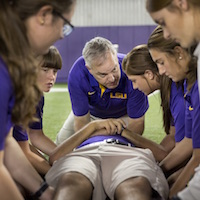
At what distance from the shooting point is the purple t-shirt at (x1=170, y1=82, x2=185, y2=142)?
8.45 ft

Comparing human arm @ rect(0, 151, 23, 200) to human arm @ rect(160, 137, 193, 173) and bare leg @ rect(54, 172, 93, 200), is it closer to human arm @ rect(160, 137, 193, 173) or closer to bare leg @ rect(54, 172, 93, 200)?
bare leg @ rect(54, 172, 93, 200)

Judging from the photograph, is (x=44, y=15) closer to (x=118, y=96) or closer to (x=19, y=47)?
(x=19, y=47)

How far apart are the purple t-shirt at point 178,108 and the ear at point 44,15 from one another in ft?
Result: 4.27

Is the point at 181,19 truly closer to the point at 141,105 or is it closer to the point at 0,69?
the point at 0,69

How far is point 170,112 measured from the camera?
2867 mm

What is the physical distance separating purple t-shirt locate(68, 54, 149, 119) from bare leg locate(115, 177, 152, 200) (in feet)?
4.66

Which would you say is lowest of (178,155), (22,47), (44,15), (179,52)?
(178,155)

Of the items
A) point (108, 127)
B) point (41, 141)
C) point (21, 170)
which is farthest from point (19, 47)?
point (41, 141)

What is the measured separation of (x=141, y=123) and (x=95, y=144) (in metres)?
1.21

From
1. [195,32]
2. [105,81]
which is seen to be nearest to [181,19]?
[195,32]

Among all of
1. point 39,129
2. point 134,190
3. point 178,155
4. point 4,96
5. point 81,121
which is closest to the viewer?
point 4,96

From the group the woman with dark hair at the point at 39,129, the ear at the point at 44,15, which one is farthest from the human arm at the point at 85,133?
the ear at the point at 44,15

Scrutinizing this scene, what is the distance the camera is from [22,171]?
2.07 m

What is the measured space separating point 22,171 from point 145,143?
1.02 meters
